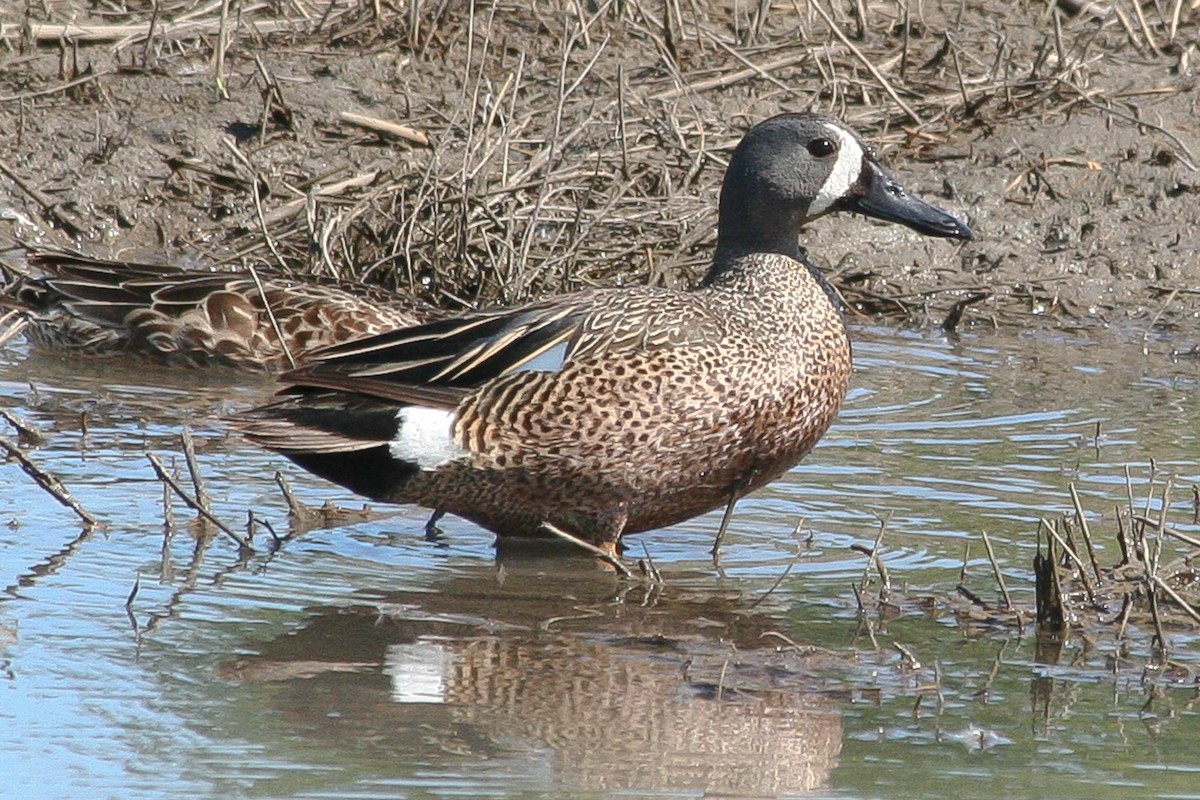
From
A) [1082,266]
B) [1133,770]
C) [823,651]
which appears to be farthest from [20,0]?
[1133,770]

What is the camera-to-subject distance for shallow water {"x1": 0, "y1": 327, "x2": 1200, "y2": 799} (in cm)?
336

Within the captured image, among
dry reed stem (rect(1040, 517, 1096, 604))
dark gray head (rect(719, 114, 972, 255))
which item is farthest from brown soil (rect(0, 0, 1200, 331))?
dry reed stem (rect(1040, 517, 1096, 604))

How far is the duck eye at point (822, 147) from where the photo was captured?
5398 mm

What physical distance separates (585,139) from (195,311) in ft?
5.95

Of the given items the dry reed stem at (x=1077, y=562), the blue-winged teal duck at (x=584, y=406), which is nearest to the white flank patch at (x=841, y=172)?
the blue-winged teal duck at (x=584, y=406)

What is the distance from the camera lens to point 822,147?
17.7 ft

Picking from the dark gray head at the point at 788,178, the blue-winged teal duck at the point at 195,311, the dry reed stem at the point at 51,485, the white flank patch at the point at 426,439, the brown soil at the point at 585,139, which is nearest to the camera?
the dry reed stem at the point at 51,485

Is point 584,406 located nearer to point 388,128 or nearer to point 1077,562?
point 1077,562

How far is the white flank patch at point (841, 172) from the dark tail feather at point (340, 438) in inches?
48.8

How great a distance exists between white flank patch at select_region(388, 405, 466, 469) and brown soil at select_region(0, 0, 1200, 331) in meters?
2.75

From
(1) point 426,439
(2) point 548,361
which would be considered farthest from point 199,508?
(2) point 548,361

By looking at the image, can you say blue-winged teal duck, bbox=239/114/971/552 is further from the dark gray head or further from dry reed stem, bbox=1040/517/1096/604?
dry reed stem, bbox=1040/517/1096/604

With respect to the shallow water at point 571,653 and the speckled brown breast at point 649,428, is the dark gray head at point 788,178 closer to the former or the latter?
the speckled brown breast at point 649,428

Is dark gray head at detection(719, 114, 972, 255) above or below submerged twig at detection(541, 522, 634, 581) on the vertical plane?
above
